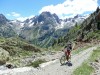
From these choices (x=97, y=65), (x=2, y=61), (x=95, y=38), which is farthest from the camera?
(x=95, y=38)

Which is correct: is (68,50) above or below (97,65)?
above

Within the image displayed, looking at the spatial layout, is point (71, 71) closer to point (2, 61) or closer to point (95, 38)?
point (2, 61)

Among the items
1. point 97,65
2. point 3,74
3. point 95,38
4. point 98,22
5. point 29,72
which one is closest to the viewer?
point 3,74

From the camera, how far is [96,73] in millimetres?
39656

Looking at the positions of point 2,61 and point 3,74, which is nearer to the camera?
point 3,74

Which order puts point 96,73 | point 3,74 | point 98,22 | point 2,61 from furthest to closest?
point 98,22
point 2,61
point 96,73
point 3,74

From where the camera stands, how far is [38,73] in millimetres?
36406

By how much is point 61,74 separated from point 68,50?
11.4 m

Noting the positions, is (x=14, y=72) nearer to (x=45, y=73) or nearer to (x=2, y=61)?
(x=45, y=73)

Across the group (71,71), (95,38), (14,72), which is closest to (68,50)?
(71,71)

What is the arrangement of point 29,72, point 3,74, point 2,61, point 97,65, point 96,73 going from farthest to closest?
1. point 2,61
2. point 97,65
3. point 96,73
4. point 29,72
5. point 3,74

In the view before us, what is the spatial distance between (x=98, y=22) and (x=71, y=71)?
310ft

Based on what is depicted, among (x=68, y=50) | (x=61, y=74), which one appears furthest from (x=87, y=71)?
(x=68, y=50)

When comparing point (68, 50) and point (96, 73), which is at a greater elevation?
point (68, 50)
